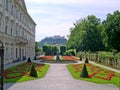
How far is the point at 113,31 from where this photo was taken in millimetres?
44406

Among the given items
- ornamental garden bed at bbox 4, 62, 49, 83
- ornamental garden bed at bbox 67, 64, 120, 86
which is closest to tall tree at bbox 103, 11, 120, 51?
ornamental garden bed at bbox 67, 64, 120, 86

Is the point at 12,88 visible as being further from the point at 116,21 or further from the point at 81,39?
the point at 81,39

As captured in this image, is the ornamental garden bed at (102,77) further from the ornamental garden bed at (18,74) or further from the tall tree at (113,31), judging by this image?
the tall tree at (113,31)

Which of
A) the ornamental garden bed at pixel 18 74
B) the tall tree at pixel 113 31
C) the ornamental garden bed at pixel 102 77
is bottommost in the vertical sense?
the ornamental garden bed at pixel 102 77

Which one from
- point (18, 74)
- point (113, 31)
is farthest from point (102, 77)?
point (113, 31)

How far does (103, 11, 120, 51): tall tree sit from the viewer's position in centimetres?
4416

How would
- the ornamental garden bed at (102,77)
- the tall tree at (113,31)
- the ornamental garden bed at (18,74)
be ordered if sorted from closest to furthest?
the ornamental garden bed at (102,77) → the ornamental garden bed at (18,74) → the tall tree at (113,31)

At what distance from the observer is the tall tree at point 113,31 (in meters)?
44.2

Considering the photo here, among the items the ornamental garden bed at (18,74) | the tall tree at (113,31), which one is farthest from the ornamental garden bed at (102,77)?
the tall tree at (113,31)

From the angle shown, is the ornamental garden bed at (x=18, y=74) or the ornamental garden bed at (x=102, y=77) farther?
the ornamental garden bed at (x=18, y=74)

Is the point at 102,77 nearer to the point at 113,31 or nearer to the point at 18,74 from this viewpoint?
the point at 18,74

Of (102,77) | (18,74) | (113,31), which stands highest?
(113,31)

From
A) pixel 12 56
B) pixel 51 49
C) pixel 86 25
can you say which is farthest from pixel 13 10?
pixel 51 49

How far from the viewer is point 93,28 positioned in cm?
6562
